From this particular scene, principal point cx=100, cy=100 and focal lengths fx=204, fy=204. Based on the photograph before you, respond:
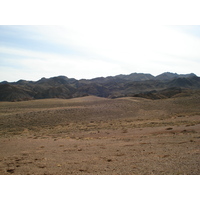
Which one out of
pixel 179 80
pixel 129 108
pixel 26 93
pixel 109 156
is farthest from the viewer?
pixel 179 80

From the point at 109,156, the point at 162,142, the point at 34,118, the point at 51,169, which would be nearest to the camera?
the point at 51,169

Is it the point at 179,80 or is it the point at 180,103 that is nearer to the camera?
the point at 180,103

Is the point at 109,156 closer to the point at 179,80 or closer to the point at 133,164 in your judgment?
the point at 133,164

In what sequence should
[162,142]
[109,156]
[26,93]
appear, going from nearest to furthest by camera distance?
1. [109,156]
2. [162,142]
3. [26,93]

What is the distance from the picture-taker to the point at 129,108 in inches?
1352

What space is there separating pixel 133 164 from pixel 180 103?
3174cm

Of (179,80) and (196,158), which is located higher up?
(179,80)

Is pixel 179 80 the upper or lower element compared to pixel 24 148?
upper

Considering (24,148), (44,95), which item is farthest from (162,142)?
(44,95)

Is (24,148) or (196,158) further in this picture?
(24,148)

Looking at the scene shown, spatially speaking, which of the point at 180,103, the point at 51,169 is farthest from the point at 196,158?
the point at 180,103

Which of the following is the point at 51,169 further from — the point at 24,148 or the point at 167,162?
the point at 24,148

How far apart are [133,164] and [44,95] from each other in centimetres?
9647

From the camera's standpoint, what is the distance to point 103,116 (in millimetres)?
29141
